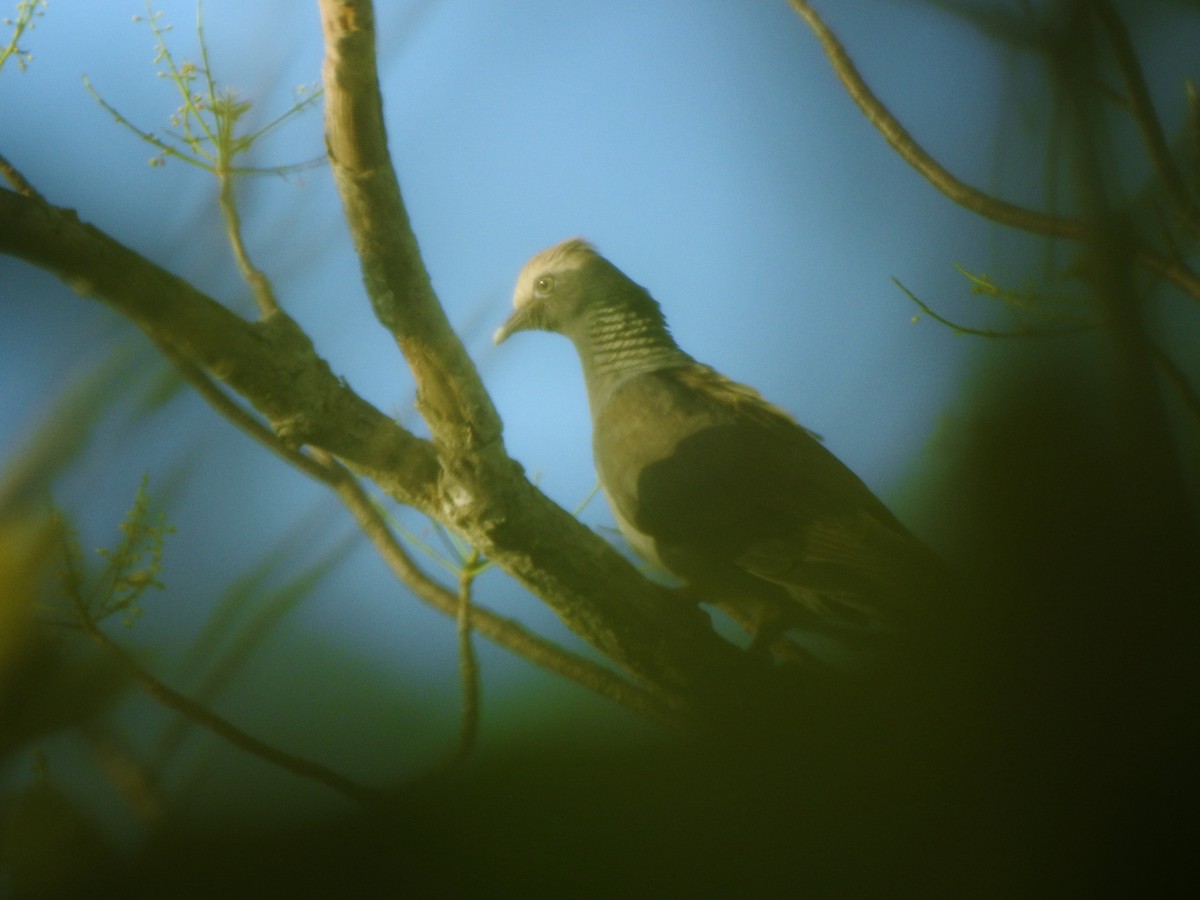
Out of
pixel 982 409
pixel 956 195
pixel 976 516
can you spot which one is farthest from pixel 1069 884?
pixel 956 195

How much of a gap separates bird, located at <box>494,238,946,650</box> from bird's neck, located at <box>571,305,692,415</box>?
0.08 ft

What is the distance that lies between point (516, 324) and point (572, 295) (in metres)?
0.10

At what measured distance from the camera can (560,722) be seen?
1.19 m

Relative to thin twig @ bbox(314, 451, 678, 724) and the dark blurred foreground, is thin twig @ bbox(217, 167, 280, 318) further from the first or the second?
the dark blurred foreground

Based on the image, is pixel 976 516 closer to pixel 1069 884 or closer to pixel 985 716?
pixel 985 716

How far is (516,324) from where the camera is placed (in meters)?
1.43

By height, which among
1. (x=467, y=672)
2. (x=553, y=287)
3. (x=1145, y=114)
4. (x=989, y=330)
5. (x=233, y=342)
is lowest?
(x=467, y=672)

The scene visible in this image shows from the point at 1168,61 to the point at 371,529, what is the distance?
1.30m

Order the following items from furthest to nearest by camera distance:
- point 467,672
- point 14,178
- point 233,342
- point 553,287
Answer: point 553,287 < point 467,672 < point 14,178 < point 233,342

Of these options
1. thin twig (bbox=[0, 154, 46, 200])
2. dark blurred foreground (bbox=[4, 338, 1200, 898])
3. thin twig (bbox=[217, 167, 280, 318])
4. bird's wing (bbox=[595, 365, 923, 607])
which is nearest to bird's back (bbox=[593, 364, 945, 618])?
bird's wing (bbox=[595, 365, 923, 607])

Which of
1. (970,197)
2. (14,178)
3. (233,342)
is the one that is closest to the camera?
(233,342)

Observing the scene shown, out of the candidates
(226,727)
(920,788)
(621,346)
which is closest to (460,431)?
(226,727)

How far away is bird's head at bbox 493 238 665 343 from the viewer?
4.47ft

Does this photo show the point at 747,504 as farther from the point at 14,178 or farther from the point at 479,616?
the point at 14,178
